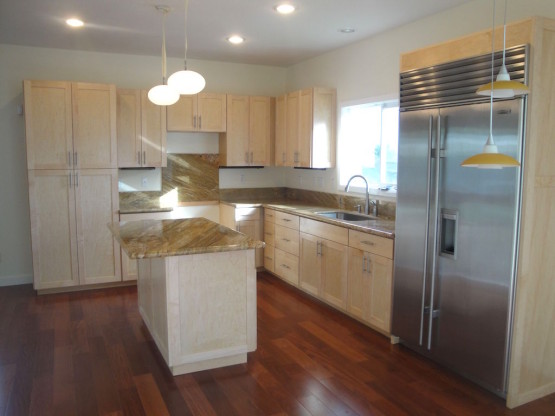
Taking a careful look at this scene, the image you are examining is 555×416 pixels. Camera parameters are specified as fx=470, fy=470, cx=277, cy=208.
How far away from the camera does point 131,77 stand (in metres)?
5.52

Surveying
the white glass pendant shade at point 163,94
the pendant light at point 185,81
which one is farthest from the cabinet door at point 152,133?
the pendant light at point 185,81

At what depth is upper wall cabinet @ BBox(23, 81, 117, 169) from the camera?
4707mm

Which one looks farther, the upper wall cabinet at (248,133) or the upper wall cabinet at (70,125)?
→ the upper wall cabinet at (248,133)

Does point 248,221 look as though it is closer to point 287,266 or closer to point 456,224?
point 287,266

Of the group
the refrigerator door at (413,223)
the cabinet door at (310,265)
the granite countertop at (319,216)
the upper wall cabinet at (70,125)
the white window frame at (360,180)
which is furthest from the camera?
the upper wall cabinet at (70,125)

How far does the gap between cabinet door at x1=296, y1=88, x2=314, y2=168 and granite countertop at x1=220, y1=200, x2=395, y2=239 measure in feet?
1.65

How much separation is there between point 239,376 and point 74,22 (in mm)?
3325

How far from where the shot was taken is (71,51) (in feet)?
17.3

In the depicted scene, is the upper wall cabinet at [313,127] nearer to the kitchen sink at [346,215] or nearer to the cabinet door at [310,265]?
the kitchen sink at [346,215]

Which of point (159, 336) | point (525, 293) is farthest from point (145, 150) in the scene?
point (525, 293)

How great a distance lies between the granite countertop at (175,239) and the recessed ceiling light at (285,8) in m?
1.79

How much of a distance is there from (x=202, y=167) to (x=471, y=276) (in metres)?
3.84

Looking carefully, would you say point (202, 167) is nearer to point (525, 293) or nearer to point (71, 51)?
point (71, 51)

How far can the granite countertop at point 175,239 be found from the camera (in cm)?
287
